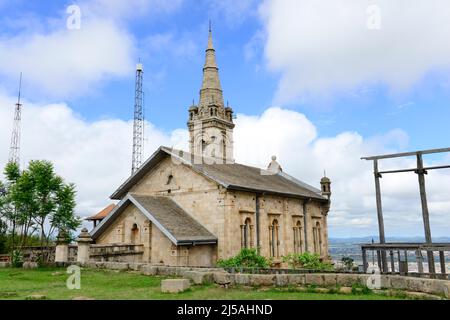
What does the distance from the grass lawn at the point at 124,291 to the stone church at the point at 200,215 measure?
5.99 m

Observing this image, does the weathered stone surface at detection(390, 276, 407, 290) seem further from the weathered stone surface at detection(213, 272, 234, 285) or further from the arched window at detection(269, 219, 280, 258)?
the arched window at detection(269, 219, 280, 258)

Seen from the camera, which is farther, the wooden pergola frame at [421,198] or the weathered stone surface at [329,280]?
the wooden pergola frame at [421,198]

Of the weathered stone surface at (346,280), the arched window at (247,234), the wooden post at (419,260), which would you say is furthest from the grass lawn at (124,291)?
the arched window at (247,234)

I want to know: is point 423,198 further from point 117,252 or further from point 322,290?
point 117,252

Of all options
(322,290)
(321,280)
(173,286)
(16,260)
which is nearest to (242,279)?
(173,286)

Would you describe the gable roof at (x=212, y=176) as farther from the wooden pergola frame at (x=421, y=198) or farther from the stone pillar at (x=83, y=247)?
the wooden pergola frame at (x=421, y=198)

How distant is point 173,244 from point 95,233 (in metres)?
7.10

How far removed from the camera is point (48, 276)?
1727 centimetres

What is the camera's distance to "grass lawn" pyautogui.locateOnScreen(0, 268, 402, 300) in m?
11.0

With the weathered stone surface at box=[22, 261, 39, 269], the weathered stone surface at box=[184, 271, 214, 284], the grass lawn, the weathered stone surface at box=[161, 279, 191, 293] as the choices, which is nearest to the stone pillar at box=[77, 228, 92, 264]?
the weathered stone surface at box=[22, 261, 39, 269]

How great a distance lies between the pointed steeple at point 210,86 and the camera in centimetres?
6344

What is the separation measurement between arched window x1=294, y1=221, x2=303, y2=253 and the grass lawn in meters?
16.5
